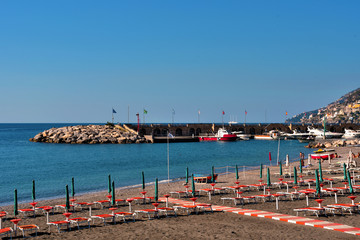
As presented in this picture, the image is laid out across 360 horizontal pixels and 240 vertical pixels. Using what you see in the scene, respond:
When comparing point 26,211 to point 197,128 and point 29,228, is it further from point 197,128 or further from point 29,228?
point 197,128

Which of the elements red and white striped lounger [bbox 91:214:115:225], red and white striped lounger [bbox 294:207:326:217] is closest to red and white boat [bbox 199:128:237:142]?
red and white striped lounger [bbox 294:207:326:217]

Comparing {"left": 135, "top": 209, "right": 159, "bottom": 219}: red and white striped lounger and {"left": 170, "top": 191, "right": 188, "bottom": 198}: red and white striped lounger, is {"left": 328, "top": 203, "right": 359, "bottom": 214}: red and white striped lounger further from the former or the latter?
{"left": 170, "top": 191, "right": 188, "bottom": 198}: red and white striped lounger

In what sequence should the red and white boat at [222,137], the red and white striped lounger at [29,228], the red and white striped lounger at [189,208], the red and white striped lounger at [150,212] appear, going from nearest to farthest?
the red and white striped lounger at [29,228] < the red and white striped lounger at [150,212] < the red and white striped lounger at [189,208] < the red and white boat at [222,137]

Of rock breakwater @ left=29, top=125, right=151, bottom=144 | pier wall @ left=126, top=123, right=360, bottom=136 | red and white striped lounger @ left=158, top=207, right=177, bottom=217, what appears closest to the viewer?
red and white striped lounger @ left=158, top=207, right=177, bottom=217

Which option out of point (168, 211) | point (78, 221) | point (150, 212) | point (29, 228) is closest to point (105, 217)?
point (78, 221)

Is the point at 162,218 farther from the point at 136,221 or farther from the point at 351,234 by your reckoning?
the point at 351,234

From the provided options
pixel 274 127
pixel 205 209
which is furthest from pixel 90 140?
pixel 205 209

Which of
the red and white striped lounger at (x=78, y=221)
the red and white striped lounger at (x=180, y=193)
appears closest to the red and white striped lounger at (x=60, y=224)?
the red and white striped lounger at (x=78, y=221)

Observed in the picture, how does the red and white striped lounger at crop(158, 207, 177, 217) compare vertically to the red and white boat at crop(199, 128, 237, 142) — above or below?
below

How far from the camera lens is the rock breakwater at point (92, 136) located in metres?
103

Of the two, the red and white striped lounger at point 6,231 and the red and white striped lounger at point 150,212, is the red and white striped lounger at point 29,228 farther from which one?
the red and white striped lounger at point 150,212

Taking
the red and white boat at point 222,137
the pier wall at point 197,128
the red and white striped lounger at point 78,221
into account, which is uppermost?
the pier wall at point 197,128

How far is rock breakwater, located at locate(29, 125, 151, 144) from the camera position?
339 feet

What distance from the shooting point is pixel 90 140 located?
4082 inches
